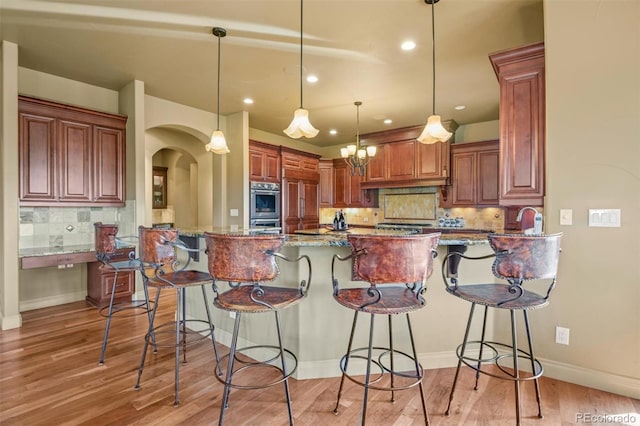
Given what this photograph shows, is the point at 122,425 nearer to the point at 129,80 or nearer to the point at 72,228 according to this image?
the point at 72,228

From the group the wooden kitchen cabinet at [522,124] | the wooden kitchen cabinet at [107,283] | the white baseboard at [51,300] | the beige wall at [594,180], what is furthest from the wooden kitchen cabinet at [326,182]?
the beige wall at [594,180]

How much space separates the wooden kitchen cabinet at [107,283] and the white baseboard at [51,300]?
5.3 inches

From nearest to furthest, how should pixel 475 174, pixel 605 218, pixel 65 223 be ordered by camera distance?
pixel 605 218
pixel 65 223
pixel 475 174

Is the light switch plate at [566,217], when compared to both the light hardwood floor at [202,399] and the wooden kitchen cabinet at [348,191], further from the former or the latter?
the wooden kitchen cabinet at [348,191]

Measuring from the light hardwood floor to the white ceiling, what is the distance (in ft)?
9.64

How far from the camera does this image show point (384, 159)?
20.2 ft

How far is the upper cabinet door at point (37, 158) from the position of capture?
347 centimetres

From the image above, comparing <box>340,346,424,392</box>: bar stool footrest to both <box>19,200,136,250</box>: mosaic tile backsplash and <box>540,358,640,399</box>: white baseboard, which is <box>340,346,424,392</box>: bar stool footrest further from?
<box>19,200,136,250</box>: mosaic tile backsplash

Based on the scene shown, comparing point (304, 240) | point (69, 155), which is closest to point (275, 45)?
point (304, 240)

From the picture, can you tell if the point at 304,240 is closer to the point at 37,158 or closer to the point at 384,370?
the point at 384,370

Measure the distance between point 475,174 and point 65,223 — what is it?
244 inches

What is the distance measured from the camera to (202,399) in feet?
6.77

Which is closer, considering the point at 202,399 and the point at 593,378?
the point at 202,399

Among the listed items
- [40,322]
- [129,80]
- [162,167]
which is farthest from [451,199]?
[162,167]
